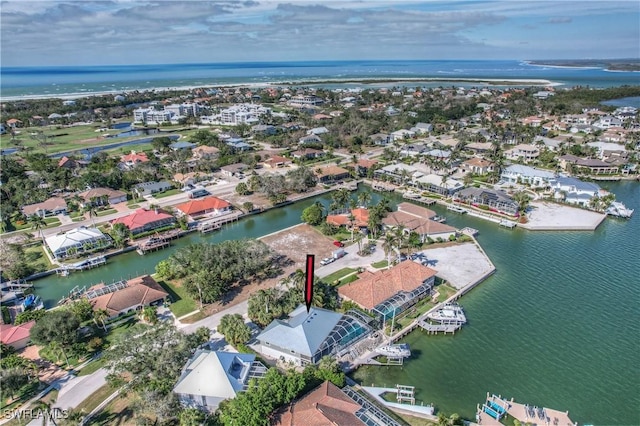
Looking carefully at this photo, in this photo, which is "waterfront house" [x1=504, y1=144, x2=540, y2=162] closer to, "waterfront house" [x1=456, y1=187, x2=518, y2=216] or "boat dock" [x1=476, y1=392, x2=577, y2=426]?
"waterfront house" [x1=456, y1=187, x2=518, y2=216]

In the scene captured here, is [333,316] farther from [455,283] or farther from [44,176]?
[44,176]

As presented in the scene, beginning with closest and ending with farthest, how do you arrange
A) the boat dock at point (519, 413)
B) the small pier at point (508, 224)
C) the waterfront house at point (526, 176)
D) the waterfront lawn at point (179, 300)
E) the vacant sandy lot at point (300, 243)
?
1. the boat dock at point (519, 413)
2. the waterfront lawn at point (179, 300)
3. the vacant sandy lot at point (300, 243)
4. the small pier at point (508, 224)
5. the waterfront house at point (526, 176)

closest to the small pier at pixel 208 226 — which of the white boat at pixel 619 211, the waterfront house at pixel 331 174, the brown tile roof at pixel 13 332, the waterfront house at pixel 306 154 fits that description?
the brown tile roof at pixel 13 332

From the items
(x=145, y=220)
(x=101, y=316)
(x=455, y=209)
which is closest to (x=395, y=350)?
(x=101, y=316)

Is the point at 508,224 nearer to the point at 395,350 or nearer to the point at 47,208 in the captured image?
the point at 395,350

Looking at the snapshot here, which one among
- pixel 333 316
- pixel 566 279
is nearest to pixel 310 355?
pixel 333 316

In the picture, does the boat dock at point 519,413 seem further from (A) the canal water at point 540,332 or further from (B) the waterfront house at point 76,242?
(B) the waterfront house at point 76,242
